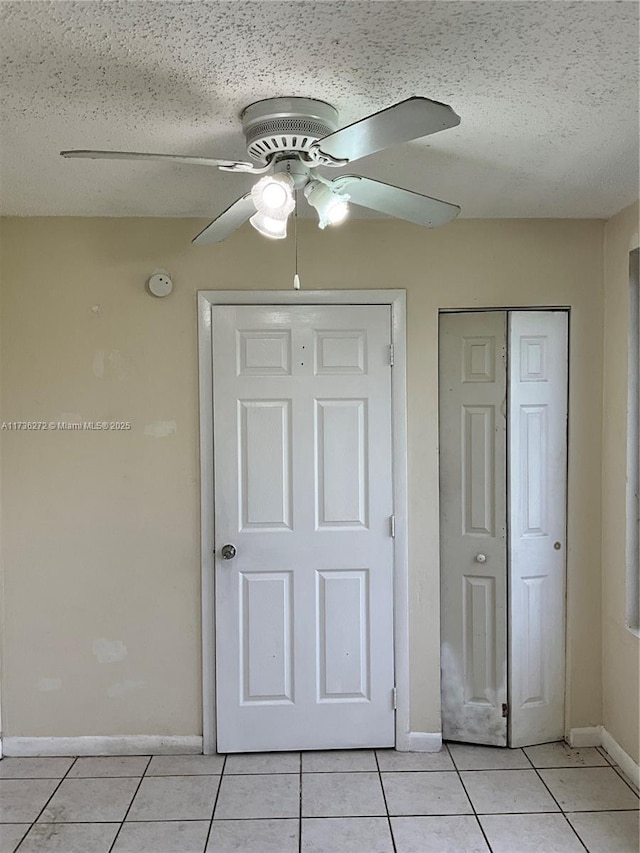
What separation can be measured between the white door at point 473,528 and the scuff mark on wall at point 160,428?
1.20 meters

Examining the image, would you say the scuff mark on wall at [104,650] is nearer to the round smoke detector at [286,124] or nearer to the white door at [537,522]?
the white door at [537,522]

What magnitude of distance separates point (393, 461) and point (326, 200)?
4.58ft

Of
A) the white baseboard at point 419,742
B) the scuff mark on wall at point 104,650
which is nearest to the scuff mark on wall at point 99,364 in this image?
the scuff mark on wall at point 104,650

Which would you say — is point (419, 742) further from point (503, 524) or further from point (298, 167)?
point (298, 167)

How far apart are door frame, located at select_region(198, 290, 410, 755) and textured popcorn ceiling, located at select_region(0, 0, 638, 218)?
545 millimetres

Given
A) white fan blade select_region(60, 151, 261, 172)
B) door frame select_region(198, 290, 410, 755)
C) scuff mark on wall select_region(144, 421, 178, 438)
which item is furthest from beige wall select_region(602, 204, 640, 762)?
scuff mark on wall select_region(144, 421, 178, 438)

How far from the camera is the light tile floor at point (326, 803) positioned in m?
2.24

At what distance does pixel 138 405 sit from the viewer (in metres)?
2.83

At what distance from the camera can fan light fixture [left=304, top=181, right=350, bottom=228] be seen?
1.72 meters

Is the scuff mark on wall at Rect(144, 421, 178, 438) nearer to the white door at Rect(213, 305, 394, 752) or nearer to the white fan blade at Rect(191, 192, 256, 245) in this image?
the white door at Rect(213, 305, 394, 752)

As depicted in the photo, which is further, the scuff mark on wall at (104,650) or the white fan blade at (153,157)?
the scuff mark on wall at (104,650)

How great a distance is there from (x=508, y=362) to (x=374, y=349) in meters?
0.59

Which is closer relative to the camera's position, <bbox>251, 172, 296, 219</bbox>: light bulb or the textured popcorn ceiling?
the textured popcorn ceiling

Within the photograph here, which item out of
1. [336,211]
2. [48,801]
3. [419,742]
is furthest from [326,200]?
[48,801]
